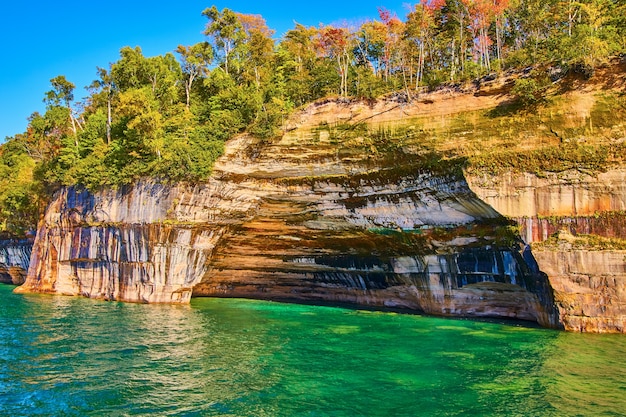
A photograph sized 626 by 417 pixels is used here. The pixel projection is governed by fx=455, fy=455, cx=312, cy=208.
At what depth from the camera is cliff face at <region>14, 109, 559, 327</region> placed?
2136 centimetres

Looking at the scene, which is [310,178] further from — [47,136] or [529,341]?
[47,136]

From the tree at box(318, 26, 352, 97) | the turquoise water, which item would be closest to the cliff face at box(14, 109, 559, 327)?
the turquoise water

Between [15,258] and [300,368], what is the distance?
38.4m

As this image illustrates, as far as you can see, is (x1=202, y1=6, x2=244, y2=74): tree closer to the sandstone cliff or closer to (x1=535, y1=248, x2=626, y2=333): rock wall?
the sandstone cliff

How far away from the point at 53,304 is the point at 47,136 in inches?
753

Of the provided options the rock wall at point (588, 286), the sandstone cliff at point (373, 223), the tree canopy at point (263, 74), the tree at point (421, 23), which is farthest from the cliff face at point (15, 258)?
the rock wall at point (588, 286)

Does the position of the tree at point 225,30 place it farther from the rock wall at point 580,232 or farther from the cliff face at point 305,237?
the rock wall at point 580,232

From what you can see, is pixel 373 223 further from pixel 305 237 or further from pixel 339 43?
pixel 339 43

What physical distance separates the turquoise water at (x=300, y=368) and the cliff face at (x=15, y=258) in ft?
72.2

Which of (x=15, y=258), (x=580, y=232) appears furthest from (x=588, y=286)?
(x=15, y=258)

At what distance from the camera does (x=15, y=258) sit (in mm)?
41125

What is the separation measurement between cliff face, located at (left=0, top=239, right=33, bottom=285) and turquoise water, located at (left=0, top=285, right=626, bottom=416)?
72.2 ft

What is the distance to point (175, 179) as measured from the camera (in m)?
25.7

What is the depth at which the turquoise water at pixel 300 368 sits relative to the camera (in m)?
10.5
